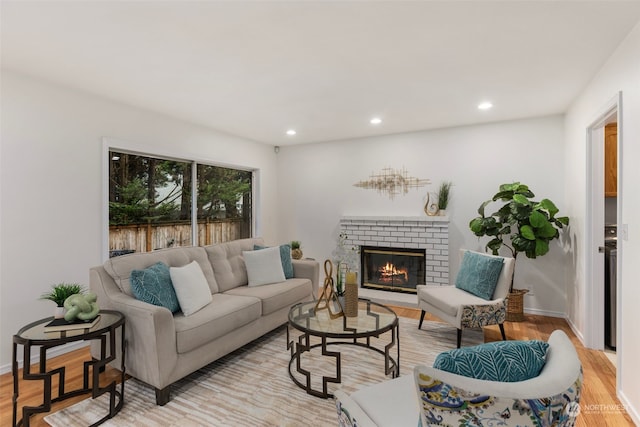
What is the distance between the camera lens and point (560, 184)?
3992 millimetres

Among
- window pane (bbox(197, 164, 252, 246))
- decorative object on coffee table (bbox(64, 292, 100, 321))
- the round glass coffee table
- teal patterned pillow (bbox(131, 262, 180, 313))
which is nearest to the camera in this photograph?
decorative object on coffee table (bbox(64, 292, 100, 321))

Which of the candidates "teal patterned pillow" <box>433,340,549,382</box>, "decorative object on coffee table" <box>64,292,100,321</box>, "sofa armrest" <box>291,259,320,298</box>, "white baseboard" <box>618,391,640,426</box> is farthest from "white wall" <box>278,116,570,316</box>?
"decorative object on coffee table" <box>64,292,100,321</box>

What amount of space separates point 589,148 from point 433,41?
78.7 inches

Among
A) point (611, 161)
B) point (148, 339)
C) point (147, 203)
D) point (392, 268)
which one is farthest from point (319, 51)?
point (392, 268)

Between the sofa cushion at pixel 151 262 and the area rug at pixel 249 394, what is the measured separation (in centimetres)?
76

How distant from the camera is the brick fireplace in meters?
4.55

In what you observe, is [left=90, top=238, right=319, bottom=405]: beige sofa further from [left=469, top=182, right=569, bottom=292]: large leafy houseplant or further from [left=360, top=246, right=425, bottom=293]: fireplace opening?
[left=469, top=182, right=569, bottom=292]: large leafy houseplant

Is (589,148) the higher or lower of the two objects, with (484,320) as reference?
higher

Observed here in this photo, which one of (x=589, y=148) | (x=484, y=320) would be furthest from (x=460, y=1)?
(x=484, y=320)

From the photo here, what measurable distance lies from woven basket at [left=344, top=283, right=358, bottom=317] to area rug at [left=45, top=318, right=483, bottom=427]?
1.48 ft

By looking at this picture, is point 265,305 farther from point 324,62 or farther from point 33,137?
point 33,137

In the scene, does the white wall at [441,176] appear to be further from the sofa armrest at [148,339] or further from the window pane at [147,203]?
the sofa armrest at [148,339]

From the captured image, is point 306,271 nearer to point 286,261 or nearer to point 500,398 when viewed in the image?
point 286,261

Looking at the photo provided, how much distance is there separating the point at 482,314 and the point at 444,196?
198cm
